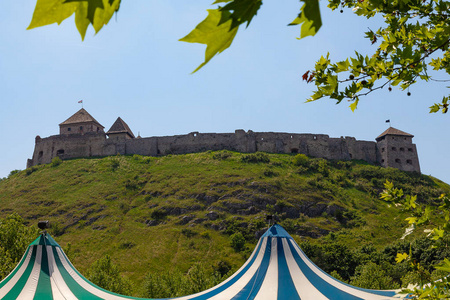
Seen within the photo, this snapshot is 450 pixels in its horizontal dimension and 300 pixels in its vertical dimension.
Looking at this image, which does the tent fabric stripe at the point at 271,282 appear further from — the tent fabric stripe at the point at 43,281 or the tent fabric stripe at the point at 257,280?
the tent fabric stripe at the point at 43,281

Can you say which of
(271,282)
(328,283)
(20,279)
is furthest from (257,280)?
(20,279)

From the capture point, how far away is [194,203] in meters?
37.0

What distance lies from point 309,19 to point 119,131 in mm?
55078

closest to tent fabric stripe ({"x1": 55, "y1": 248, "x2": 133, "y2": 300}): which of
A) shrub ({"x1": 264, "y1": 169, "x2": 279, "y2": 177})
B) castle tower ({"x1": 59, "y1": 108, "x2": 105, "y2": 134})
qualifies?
shrub ({"x1": 264, "y1": 169, "x2": 279, "y2": 177})

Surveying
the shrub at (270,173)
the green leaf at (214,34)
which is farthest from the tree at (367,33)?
the shrub at (270,173)

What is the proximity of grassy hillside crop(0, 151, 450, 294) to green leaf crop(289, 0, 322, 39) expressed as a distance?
26.9 metres

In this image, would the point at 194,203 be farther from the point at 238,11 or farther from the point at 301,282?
the point at 238,11

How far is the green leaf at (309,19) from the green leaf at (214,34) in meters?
0.18

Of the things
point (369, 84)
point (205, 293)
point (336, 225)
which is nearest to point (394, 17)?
point (369, 84)

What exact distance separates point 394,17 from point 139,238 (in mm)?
30503

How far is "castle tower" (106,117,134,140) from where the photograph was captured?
2094 inches

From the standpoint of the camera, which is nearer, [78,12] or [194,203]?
[78,12]

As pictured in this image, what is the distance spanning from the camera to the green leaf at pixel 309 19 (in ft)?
3.19

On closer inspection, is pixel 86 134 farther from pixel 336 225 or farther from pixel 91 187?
pixel 336 225
